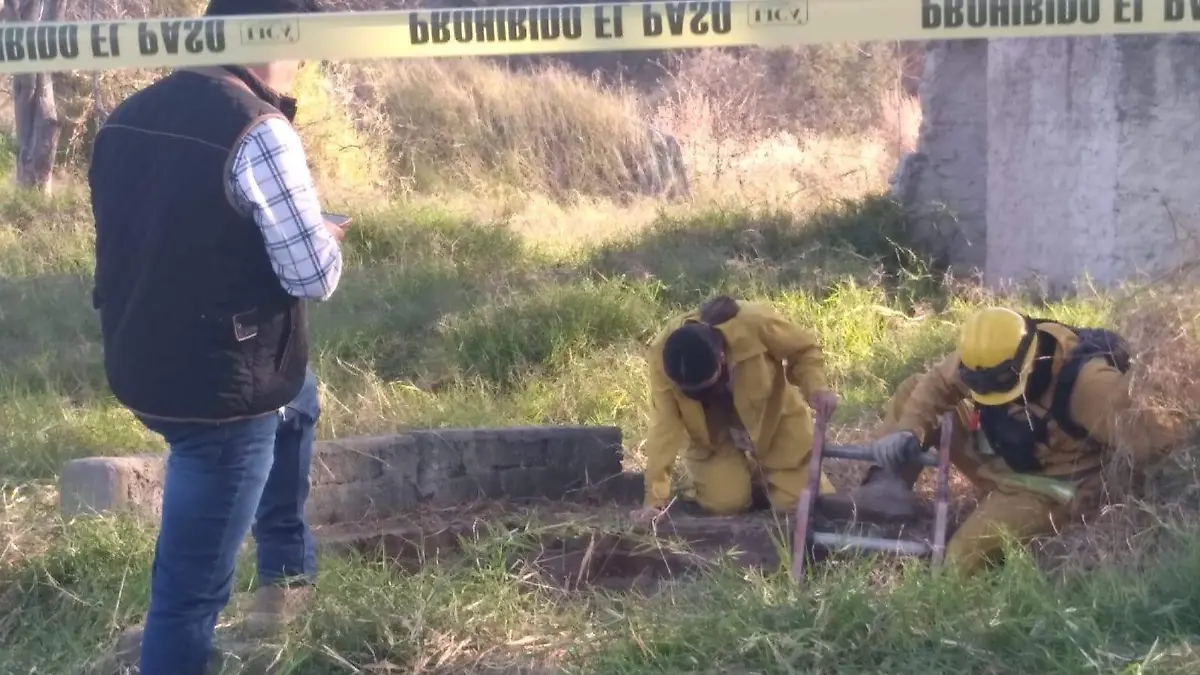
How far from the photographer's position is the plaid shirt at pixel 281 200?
9.73 ft

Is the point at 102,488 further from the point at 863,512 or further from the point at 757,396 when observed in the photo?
the point at 863,512

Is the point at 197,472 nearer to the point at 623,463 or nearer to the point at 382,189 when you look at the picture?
the point at 623,463

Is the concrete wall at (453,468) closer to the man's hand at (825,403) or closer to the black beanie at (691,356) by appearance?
the black beanie at (691,356)

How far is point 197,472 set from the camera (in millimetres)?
3100

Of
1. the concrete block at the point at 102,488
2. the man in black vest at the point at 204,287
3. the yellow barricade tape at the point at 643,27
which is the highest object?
the yellow barricade tape at the point at 643,27

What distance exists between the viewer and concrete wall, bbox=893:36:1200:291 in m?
7.05

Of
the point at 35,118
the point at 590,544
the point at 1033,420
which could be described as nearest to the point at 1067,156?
the point at 1033,420

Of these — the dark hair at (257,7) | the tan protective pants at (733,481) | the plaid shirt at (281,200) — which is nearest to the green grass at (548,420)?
the tan protective pants at (733,481)

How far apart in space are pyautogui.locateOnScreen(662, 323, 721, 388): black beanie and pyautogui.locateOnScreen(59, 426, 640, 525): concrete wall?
0.75m

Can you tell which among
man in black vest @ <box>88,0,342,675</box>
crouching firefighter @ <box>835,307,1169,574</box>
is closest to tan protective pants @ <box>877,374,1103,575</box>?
crouching firefighter @ <box>835,307,1169,574</box>

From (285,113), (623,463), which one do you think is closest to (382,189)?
(623,463)

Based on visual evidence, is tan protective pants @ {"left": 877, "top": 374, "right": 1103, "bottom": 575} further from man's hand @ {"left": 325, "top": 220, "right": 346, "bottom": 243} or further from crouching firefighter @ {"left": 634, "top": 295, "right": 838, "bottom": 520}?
man's hand @ {"left": 325, "top": 220, "right": 346, "bottom": 243}

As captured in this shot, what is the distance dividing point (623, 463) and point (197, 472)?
2761mm

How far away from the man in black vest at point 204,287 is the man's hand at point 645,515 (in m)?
1.75
